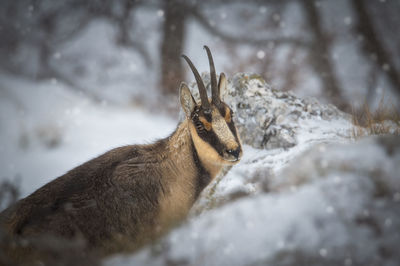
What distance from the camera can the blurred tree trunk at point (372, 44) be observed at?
5.92m

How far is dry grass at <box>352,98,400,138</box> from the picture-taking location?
297 cm

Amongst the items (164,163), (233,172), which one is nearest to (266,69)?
(233,172)

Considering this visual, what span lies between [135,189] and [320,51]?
19.7ft

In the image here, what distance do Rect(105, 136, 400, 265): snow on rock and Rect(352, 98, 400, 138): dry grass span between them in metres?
1.09

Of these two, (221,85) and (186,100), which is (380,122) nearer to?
(221,85)

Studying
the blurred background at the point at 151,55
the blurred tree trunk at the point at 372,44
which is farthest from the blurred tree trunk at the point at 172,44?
the blurred tree trunk at the point at 372,44

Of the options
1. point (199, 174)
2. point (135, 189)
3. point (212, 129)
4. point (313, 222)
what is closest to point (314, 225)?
point (313, 222)

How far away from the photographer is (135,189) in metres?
2.55

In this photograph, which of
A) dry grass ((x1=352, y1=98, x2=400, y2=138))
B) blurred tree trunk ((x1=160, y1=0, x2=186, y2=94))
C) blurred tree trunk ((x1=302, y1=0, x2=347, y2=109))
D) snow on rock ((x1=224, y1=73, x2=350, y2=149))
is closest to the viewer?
dry grass ((x1=352, y1=98, x2=400, y2=138))

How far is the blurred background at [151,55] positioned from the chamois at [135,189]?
2.77m

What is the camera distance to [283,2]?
22.2ft

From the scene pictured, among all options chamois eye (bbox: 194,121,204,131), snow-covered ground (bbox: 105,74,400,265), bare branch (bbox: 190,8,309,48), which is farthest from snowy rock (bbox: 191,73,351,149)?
bare branch (bbox: 190,8,309,48)

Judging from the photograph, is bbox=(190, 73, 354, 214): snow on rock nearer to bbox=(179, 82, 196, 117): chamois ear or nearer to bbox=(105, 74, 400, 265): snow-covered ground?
bbox=(179, 82, 196, 117): chamois ear

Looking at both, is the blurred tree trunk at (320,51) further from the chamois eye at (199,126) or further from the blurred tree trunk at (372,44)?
the chamois eye at (199,126)
